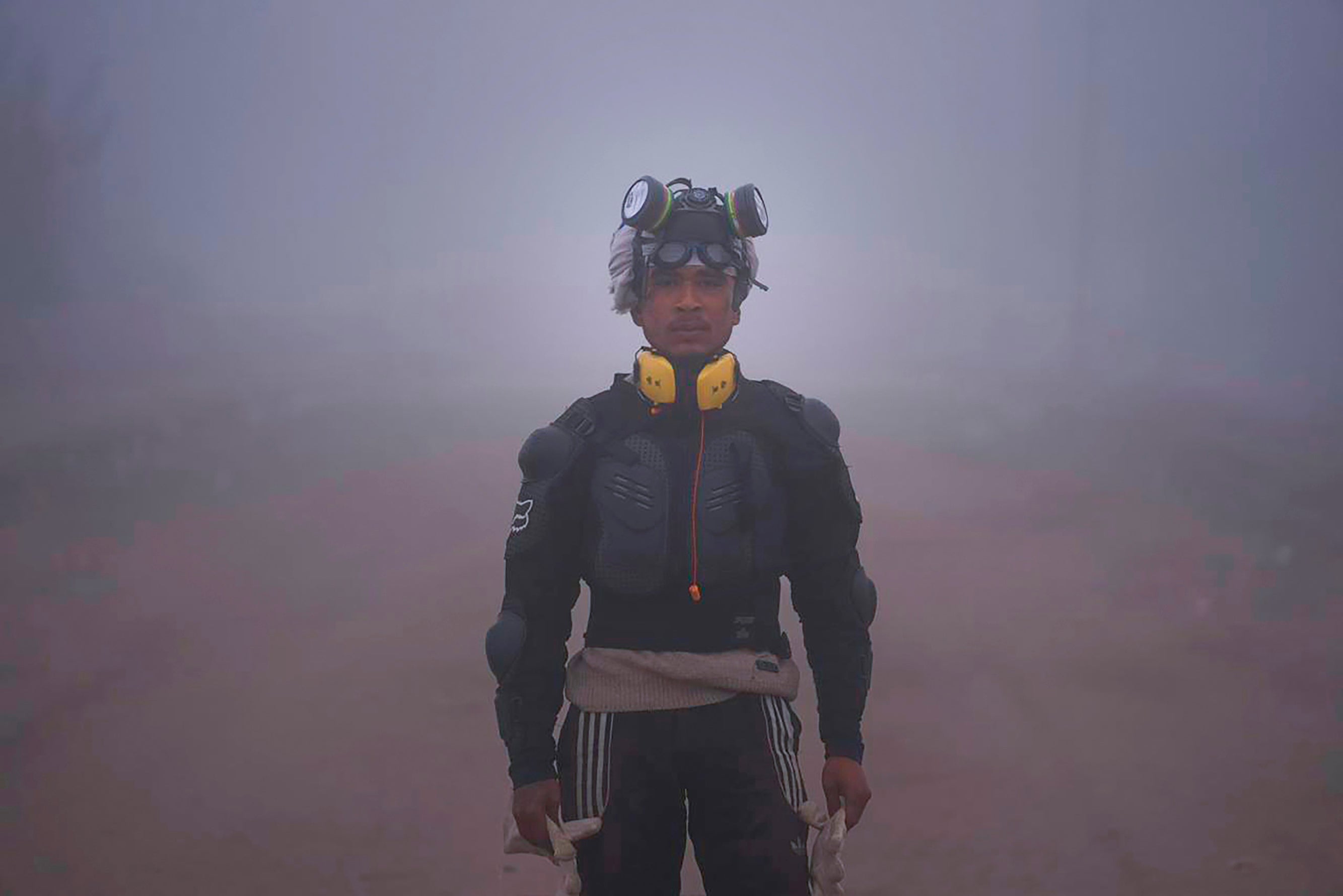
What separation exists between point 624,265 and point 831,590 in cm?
84

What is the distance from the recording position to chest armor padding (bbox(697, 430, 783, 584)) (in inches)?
62.7

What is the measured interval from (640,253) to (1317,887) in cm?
303

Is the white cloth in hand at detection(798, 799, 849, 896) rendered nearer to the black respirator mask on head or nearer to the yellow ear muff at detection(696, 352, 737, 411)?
the yellow ear muff at detection(696, 352, 737, 411)

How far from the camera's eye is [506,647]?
161 centimetres

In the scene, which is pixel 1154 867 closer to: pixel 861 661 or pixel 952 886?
pixel 952 886

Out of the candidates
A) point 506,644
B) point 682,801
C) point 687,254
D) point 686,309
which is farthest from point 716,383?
point 682,801

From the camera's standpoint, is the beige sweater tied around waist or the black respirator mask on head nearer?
the beige sweater tied around waist

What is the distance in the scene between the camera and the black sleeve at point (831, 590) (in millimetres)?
1696

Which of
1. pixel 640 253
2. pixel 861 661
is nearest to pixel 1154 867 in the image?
pixel 861 661

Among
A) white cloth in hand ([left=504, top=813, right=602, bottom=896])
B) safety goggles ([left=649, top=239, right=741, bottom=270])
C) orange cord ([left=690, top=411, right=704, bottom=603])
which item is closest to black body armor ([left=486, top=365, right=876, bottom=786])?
orange cord ([left=690, top=411, right=704, bottom=603])

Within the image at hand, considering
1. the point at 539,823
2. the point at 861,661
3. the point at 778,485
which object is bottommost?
the point at 539,823

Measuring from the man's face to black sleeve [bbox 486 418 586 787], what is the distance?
30cm

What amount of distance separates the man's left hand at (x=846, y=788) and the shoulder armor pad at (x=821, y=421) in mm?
663

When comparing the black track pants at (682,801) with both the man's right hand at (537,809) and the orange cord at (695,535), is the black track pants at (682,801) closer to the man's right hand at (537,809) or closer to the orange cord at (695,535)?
the man's right hand at (537,809)
